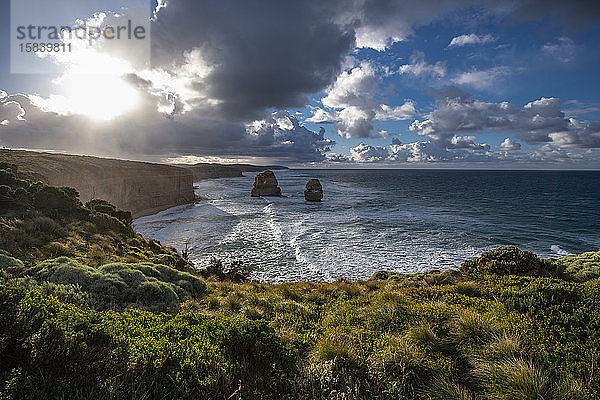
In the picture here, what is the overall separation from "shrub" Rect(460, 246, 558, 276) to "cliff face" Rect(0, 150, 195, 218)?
36.6 m

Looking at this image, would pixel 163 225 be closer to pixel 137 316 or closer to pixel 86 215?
pixel 86 215

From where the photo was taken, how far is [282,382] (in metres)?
3.89

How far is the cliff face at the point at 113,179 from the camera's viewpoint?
3012 centimetres

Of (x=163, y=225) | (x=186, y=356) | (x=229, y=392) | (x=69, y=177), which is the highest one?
(x=69, y=177)

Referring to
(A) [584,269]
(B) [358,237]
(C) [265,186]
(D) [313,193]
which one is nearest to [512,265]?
(A) [584,269]

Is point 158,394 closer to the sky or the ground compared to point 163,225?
closer to the sky

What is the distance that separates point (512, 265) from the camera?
39.1 ft

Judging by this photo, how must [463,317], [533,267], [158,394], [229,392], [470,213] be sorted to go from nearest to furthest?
[158,394] < [229,392] < [463,317] < [533,267] < [470,213]

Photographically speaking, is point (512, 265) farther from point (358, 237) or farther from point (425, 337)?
point (358, 237)

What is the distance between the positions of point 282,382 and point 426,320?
3.42 metres

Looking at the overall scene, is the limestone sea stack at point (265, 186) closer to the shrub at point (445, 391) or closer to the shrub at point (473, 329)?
the shrub at point (473, 329)

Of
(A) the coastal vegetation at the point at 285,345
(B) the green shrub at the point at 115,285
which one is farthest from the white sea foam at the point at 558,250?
(B) the green shrub at the point at 115,285

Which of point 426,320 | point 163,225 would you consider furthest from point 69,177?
point 426,320

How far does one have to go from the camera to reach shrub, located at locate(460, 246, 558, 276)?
11516 mm
